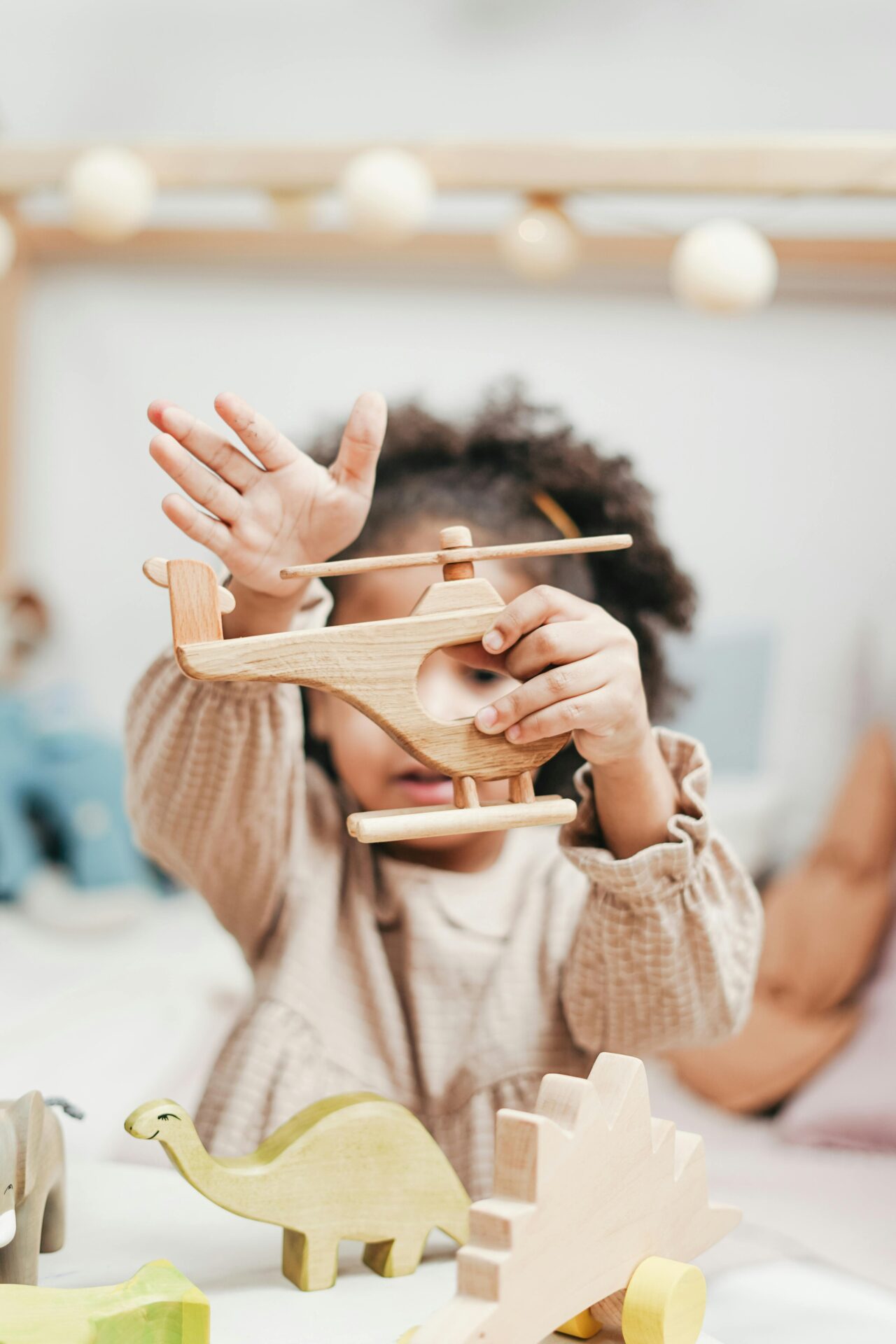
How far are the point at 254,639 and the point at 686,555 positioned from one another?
33.5 inches

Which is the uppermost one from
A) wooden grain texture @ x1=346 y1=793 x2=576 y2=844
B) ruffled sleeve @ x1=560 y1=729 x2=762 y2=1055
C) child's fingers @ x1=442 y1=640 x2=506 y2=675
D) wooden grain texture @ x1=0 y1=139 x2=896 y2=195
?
wooden grain texture @ x1=0 y1=139 x2=896 y2=195

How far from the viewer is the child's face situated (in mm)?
591

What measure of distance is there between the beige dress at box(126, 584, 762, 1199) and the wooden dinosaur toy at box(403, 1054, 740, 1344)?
0.10m

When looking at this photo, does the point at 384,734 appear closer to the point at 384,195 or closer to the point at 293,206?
the point at 384,195

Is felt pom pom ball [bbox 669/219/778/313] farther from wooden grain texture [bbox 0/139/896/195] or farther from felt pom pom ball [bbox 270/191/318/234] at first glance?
felt pom pom ball [bbox 270/191/318/234]

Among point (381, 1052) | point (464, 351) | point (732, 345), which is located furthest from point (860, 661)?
point (381, 1052)

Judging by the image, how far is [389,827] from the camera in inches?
15.8

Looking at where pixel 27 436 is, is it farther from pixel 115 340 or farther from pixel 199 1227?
pixel 199 1227

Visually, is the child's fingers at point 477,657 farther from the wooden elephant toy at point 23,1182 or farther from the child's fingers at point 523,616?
the wooden elephant toy at point 23,1182

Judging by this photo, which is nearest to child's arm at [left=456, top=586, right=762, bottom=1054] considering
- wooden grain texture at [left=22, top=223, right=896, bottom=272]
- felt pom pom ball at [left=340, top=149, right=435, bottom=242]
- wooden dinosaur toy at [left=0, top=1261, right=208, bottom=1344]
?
wooden dinosaur toy at [left=0, top=1261, right=208, bottom=1344]

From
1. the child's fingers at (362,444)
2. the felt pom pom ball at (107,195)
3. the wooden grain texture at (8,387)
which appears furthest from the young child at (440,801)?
the wooden grain texture at (8,387)

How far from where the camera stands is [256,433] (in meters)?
0.44

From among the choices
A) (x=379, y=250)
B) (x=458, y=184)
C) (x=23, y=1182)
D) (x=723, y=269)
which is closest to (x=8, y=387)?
(x=379, y=250)

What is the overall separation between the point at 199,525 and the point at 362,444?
0.07 meters
